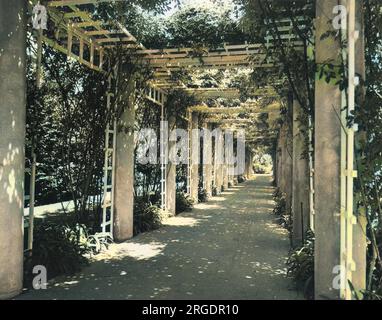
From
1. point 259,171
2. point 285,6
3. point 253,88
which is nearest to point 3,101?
point 285,6

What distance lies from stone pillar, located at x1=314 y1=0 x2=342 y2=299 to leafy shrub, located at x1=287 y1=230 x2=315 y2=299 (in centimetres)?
59

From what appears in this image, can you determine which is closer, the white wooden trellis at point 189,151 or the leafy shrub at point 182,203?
the leafy shrub at point 182,203

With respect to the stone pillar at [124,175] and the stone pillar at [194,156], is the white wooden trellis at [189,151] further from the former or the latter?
the stone pillar at [124,175]

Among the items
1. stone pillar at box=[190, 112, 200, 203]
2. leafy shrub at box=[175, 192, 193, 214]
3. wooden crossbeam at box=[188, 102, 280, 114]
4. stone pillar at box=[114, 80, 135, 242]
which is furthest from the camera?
stone pillar at box=[190, 112, 200, 203]

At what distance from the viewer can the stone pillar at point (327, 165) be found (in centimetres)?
376

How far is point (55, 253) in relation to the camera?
5.34m

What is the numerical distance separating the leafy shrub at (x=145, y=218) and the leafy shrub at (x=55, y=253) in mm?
2784

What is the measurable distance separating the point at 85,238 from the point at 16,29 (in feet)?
11.9

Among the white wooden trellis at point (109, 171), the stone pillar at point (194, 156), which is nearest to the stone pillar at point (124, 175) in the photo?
the white wooden trellis at point (109, 171)

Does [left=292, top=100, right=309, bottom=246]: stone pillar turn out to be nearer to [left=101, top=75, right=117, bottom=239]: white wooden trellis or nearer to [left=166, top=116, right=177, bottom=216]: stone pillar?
[left=101, top=75, right=117, bottom=239]: white wooden trellis

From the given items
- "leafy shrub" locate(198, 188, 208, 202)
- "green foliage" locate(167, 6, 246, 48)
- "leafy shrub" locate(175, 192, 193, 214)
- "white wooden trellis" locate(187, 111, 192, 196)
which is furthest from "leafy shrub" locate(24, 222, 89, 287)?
"leafy shrub" locate(198, 188, 208, 202)

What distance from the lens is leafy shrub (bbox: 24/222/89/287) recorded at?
5121 mm

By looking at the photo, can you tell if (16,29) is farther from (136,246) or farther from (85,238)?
(136,246)

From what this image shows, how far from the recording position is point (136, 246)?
7340 millimetres
